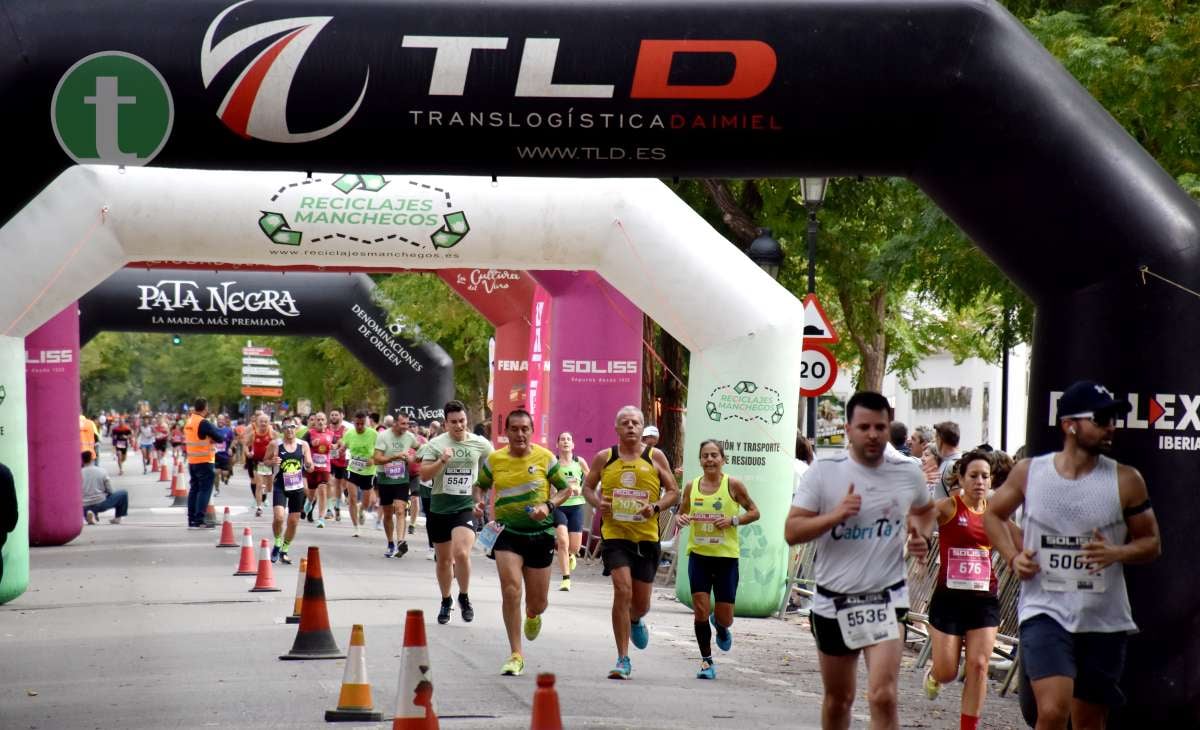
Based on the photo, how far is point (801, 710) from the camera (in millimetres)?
10742

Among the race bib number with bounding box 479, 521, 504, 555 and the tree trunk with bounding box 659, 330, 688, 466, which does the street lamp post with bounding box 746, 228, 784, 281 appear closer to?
the race bib number with bounding box 479, 521, 504, 555

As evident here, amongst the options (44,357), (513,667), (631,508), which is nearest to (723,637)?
(631,508)

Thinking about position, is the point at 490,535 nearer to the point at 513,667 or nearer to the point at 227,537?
the point at 513,667

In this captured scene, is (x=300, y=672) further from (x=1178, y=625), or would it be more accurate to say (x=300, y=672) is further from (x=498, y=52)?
(x=1178, y=625)

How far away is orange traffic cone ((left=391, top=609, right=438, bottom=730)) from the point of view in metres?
7.90

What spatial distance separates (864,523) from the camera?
24.6 ft

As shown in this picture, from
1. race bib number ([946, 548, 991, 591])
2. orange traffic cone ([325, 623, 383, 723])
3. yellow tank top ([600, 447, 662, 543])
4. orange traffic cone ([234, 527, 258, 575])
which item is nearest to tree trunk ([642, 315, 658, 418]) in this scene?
orange traffic cone ([234, 527, 258, 575])

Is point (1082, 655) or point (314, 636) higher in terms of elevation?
point (1082, 655)

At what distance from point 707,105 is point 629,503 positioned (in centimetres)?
331

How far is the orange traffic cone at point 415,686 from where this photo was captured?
25.9ft

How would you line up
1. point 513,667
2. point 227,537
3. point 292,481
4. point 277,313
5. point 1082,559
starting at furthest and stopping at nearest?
point 277,313 → point 227,537 → point 292,481 → point 513,667 → point 1082,559

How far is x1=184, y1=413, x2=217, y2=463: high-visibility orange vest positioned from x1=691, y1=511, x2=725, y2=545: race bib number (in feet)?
49.6

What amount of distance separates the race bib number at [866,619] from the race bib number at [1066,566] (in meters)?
0.64

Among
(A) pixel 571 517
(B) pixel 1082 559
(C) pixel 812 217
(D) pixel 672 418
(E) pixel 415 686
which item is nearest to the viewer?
(B) pixel 1082 559
